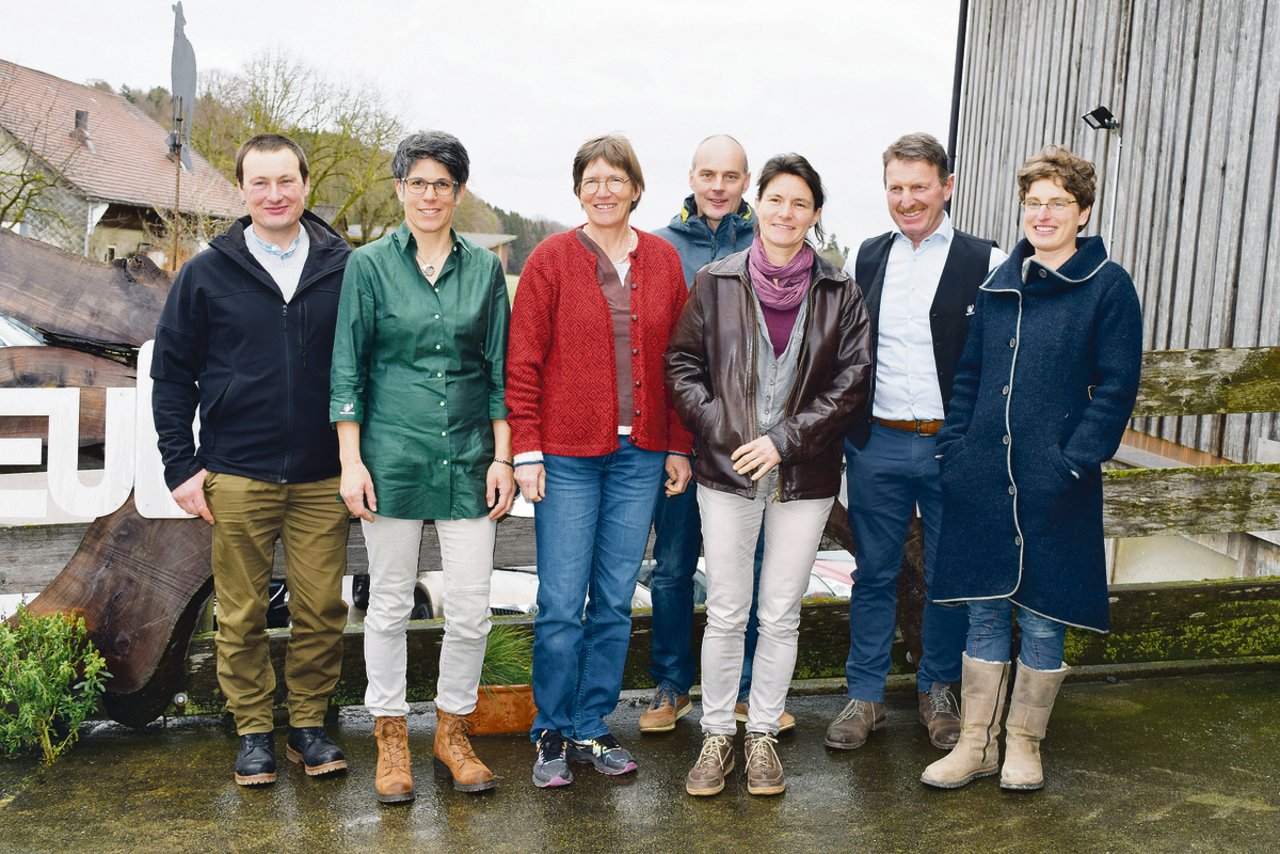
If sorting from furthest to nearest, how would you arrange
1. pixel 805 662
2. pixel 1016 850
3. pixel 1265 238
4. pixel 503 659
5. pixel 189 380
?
pixel 1265 238
pixel 805 662
pixel 503 659
pixel 189 380
pixel 1016 850

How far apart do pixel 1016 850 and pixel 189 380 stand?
2.83 meters

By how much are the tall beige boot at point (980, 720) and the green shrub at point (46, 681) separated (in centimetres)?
280

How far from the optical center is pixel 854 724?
12.5ft

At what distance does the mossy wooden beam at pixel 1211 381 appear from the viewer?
4289mm

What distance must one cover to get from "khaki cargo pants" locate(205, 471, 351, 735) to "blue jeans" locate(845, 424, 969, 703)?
5.89ft

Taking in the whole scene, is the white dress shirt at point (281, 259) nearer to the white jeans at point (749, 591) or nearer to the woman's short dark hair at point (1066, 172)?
the white jeans at point (749, 591)

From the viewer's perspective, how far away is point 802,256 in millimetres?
3514

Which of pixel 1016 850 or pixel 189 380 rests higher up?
pixel 189 380

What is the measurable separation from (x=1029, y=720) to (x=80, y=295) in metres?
3.66

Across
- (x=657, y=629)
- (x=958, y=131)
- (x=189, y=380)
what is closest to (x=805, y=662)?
(x=657, y=629)

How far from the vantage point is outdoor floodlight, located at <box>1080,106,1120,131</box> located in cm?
875

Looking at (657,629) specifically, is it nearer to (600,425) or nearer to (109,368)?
(600,425)

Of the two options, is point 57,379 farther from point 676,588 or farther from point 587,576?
point 676,588

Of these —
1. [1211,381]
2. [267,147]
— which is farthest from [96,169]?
[1211,381]
